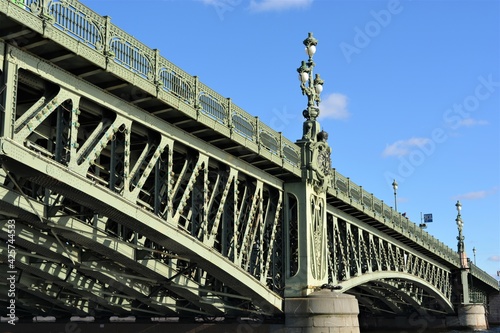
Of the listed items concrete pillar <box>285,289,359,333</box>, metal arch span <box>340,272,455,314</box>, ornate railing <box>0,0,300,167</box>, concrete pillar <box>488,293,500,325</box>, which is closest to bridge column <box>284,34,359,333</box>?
concrete pillar <box>285,289,359,333</box>

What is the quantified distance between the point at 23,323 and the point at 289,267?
13551mm

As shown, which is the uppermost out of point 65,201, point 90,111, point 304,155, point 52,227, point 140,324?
point 304,155

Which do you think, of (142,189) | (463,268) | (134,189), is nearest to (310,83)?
(142,189)

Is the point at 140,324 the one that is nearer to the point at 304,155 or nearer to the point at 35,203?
the point at 304,155

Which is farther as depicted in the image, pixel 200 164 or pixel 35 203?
pixel 200 164

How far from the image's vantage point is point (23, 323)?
30.5 m

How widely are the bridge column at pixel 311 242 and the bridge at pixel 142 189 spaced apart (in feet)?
0.19

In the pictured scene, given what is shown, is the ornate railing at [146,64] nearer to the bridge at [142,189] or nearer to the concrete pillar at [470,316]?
the bridge at [142,189]

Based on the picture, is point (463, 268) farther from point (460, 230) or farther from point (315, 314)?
point (315, 314)

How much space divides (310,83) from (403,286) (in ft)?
86.4

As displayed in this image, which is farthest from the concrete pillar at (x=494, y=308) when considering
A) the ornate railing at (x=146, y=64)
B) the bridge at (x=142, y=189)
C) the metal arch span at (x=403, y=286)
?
the ornate railing at (x=146, y=64)

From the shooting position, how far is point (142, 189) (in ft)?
69.2

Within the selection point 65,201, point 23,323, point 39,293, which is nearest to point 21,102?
point 65,201

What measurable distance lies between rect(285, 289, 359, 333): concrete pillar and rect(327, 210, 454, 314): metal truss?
5.50 metres
